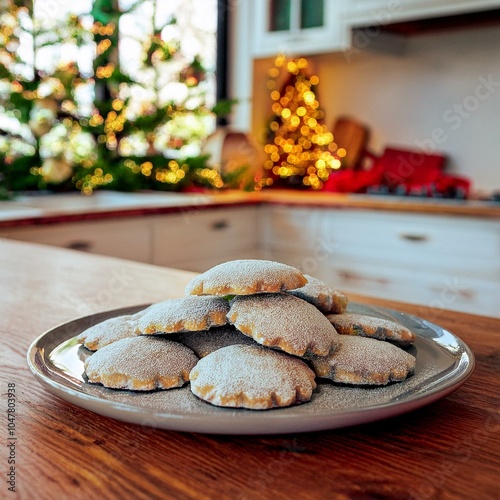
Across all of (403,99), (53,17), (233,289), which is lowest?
(233,289)

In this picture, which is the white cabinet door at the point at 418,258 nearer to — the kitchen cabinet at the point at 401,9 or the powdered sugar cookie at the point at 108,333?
the kitchen cabinet at the point at 401,9

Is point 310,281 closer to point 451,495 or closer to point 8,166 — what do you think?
point 451,495

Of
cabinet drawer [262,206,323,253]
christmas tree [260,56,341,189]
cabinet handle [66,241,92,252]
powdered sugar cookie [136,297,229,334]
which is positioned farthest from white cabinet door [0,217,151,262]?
powdered sugar cookie [136,297,229,334]

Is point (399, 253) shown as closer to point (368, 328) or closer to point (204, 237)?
point (204, 237)

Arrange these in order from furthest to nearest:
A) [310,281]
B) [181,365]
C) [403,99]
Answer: [403,99] < [310,281] < [181,365]

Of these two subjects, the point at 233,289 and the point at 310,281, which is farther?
the point at 310,281

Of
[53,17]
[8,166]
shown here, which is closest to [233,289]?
[8,166]
